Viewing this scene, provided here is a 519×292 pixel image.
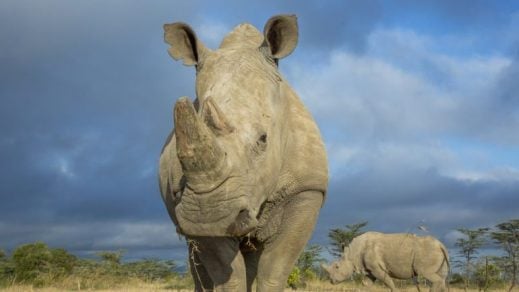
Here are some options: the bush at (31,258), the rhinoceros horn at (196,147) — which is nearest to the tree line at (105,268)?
the bush at (31,258)

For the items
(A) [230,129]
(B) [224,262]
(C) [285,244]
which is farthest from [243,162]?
(C) [285,244]

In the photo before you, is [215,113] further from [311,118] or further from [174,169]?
[311,118]

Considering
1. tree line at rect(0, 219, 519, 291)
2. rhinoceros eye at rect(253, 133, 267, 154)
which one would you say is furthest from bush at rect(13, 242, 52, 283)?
rhinoceros eye at rect(253, 133, 267, 154)

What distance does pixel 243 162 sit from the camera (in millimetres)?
3725

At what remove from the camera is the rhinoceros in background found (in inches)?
739

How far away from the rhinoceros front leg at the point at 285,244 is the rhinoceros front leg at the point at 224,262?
0.73 ft

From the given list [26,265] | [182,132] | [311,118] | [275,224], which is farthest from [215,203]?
[26,265]

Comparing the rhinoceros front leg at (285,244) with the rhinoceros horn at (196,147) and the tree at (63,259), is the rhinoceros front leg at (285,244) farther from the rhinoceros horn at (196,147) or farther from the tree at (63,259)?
the tree at (63,259)

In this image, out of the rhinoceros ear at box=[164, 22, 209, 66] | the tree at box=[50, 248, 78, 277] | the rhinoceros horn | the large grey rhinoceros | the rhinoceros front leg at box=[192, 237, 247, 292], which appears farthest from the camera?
the tree at box=[50, 248, 78, 277]

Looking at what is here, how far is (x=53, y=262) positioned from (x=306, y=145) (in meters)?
26.5

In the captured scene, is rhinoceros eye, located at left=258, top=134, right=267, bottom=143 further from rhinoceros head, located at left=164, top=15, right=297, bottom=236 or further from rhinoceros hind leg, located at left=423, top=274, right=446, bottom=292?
rhinoceros hind leg, located at left=423, top=274, right=446, bottom=292

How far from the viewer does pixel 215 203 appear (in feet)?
11.5

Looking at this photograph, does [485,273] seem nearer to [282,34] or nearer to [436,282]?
[282,34]

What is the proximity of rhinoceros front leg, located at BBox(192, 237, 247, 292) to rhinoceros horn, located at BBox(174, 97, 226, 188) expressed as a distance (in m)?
1.28
